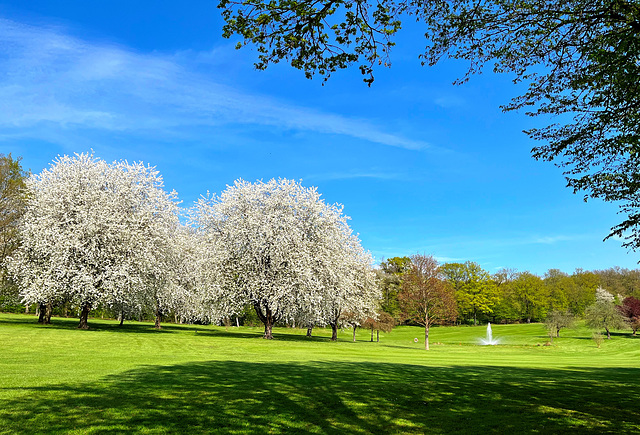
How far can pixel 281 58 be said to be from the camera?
29.2ft

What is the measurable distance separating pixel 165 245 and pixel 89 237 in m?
6.62

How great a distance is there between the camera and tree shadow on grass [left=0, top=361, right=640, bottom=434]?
7.99 meters

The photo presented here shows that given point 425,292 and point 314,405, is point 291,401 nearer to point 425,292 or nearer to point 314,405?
point 314,405

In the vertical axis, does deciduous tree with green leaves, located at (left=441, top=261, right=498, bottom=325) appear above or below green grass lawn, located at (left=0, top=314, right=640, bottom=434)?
above

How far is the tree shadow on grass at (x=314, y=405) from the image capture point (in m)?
7.99

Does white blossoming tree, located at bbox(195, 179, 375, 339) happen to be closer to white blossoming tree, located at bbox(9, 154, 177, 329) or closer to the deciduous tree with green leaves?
white blossoming tree, located at bbox(9, 154, 177, 329)

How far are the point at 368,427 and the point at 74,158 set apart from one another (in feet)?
126

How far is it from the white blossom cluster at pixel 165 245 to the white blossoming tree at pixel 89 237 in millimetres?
91

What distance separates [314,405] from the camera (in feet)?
31.9

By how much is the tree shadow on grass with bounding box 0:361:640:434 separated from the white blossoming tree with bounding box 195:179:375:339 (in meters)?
22.4

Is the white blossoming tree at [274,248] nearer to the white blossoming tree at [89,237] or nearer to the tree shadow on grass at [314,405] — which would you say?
the white blossoming tree at [89,237]

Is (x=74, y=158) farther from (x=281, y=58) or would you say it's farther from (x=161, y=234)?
(x=281, y=58)

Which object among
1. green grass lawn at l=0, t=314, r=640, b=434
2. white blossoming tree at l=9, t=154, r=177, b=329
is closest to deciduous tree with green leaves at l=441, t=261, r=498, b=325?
white blossoming tree at l=9, t=154, r=177, b=329

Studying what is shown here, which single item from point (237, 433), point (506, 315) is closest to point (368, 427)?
point (237, 433)
